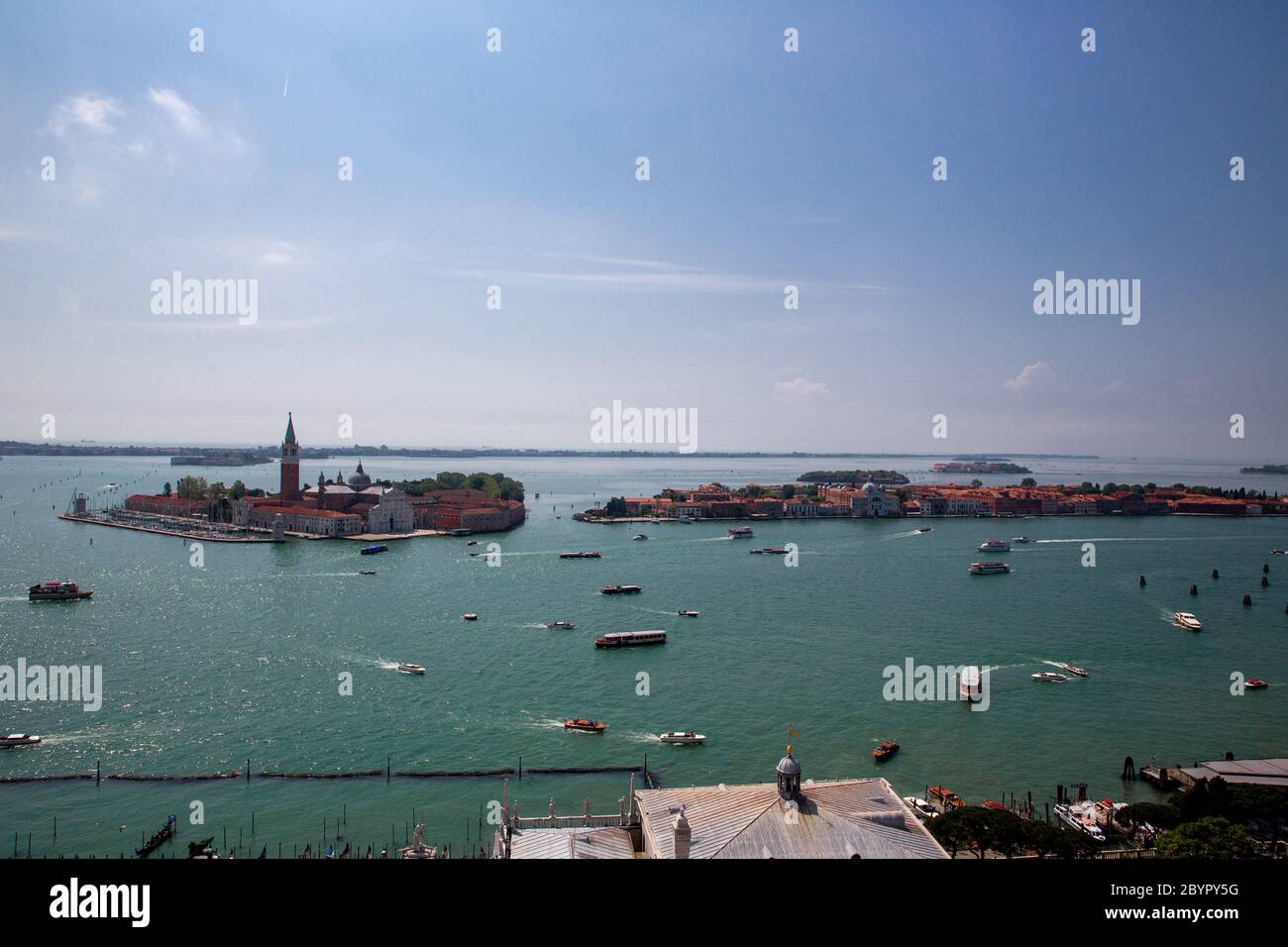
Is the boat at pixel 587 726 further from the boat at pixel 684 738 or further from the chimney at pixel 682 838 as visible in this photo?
the chimney at pixel 682 838

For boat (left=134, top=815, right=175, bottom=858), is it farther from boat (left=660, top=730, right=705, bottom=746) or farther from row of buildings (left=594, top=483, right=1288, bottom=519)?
row of buildings (left=594, top=483, right=1288, bottom=519)

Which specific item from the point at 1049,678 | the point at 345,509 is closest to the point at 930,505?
the point at 345,509

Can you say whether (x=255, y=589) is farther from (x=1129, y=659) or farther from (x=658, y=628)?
(x=1129, y=659)

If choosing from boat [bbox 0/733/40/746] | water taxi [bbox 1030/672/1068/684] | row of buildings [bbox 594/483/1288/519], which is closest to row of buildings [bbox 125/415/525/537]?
row of buildings [bbox 594/483/1288/519]

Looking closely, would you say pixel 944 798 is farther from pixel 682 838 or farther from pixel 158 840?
pixel 158 840

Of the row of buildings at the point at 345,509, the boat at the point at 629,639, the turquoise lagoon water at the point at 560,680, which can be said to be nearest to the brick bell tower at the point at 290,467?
the row of buildings at the point at 345,509

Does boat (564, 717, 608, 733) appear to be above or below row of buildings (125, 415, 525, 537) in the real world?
below
